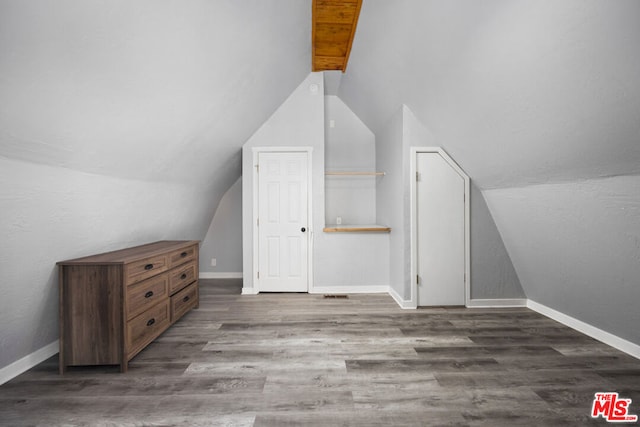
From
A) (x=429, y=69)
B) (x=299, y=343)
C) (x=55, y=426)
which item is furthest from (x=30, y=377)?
(x=429, y=69)

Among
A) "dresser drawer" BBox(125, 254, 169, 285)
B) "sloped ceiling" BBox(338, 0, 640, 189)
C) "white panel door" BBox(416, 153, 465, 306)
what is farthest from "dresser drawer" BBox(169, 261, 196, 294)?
"sloped ceiling" BBox(338, 0, 640, 189)

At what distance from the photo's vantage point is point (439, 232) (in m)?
3.58

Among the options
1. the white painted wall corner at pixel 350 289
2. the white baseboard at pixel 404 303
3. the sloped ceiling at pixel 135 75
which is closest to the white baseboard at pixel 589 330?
the white baseboard at pixel 404 303

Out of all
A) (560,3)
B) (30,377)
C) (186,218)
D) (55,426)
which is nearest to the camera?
(560,3)

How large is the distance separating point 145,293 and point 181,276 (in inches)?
28.3

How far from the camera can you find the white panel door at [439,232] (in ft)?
11.7

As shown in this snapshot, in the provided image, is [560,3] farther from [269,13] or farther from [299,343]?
[299,343]

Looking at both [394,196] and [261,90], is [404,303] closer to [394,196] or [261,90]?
[394,196]

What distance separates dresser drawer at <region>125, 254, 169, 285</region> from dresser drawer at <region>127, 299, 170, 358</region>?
30 centimetres

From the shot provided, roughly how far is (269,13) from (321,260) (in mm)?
2962

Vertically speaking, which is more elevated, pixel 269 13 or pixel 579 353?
pixel 269 13

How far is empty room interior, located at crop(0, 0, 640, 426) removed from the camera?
167 centimetres

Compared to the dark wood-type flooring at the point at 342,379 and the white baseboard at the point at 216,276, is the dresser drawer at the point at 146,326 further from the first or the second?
the white baseboard at the point at 216,276

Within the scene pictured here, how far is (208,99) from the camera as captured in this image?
2.84 meters
